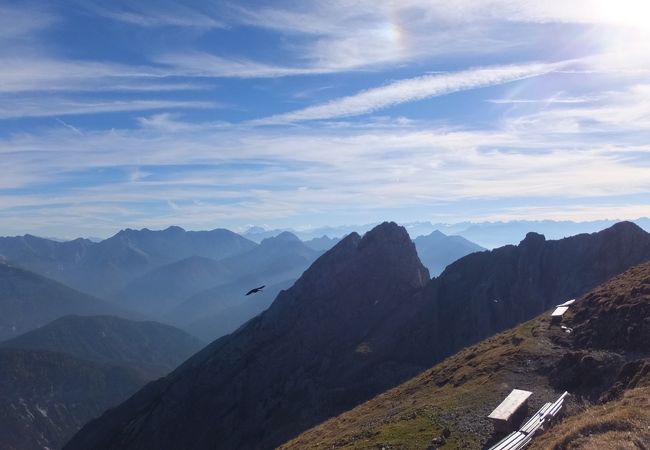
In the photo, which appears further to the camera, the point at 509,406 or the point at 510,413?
the point at 509,406

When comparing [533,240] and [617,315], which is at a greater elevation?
[533,240]

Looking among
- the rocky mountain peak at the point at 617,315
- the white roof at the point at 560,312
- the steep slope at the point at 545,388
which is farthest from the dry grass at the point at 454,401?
the rocky mountain peak at the point at 617,315

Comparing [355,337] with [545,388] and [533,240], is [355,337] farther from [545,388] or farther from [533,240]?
[545,388]

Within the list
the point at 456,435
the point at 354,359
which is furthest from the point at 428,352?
the point at 456,435

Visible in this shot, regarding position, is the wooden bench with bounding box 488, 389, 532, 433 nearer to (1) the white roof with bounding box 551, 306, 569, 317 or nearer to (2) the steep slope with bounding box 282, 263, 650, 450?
(2) the steep slope with bounding box 282, 263, 650, 450

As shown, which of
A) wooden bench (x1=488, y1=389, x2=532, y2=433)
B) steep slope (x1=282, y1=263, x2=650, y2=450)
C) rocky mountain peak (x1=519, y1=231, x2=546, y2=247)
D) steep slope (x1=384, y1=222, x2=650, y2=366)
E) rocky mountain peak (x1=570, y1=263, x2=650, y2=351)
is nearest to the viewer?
steep slope (x1=282, y1=263, x2=650, y2=450)

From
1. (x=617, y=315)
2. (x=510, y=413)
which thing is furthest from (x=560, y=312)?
(x=510, y=413)

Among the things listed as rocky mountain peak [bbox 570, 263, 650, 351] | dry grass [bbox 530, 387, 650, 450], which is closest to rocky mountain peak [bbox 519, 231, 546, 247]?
rocky mountain peak [bbox 570, 263, 650, 351]
